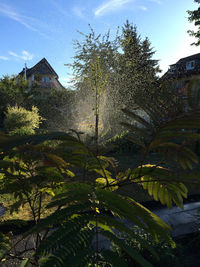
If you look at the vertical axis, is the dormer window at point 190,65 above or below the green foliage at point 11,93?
above

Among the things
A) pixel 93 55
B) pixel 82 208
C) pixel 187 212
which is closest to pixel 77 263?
pixel 82 208

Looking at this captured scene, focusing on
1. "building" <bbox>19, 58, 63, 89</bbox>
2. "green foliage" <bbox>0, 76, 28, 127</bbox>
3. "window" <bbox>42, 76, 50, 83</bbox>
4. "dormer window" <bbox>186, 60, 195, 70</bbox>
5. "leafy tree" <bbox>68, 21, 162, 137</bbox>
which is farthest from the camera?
"window" <bbox>42, 76, 50, 83</bbox>

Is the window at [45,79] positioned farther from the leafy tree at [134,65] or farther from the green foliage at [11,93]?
the leafy tree at [134,65]

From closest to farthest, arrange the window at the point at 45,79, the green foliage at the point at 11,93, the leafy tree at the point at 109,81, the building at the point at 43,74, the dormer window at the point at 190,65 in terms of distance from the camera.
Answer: the leafy tree at the point at 109,81
the green foliage at the point at 11,93
the dormer window at the point at 190,65
the building at the point at 43,74
the window at the point at 45,79

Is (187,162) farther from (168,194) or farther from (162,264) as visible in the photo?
(162,264)

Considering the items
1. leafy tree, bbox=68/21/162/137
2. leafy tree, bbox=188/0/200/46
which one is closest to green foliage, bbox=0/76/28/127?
leafy tree, bbox=68/21/162/137

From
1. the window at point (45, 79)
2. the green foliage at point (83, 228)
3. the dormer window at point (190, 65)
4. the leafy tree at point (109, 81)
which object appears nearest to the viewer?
the green foliage at point (83, 228)

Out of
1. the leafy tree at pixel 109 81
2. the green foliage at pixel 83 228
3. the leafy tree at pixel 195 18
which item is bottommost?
the green foliage at pixel 83 228

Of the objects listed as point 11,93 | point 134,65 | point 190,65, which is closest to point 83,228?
point 134,65

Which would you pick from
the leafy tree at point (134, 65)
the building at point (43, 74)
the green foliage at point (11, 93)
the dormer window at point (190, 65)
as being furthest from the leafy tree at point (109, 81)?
the building at point (43, 74)

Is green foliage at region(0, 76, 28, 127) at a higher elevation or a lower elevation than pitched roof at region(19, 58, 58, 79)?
lower

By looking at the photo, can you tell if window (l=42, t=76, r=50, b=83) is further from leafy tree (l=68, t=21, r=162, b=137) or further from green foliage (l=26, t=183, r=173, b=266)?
green foliage (l=26, t=183, r=173, b=266)

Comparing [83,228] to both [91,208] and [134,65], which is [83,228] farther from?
[134,65]

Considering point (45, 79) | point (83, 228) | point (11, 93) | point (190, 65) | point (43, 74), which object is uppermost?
point (43, 74)
